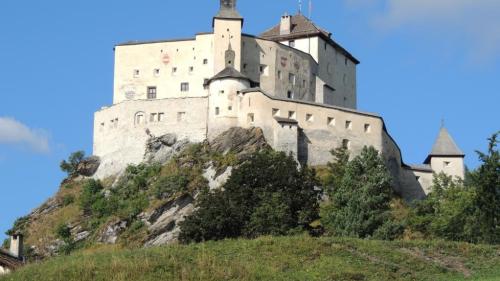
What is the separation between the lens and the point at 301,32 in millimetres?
91250

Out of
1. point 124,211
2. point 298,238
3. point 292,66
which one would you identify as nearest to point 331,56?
point 292,66

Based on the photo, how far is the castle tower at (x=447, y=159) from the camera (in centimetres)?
8519

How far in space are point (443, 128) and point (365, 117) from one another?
10.8 meters

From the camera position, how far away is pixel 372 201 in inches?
2275

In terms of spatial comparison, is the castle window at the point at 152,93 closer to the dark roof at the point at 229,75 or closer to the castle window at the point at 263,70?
the dark roof at the point at 229,75

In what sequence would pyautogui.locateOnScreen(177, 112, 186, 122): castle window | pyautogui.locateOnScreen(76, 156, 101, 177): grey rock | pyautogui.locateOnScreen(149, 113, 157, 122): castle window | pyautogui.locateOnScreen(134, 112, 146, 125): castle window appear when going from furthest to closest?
1. pyautogui.locateOnScreen(76, 156, 101, 177): grey rock
2. pyautogui.locateOnScreen(134, 112, 146, 125): castle window
3. pyautogui.locateOnScreen(149, 113, 157, 122): castle window
4. pyautogui.locateOnScreen(177, 112, 186, 122): castle window

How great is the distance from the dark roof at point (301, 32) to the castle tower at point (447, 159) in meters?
13.5

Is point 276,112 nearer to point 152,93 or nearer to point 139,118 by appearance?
point 139,118

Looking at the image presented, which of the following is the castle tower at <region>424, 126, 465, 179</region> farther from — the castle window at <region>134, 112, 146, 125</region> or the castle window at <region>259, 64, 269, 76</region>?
the castle window at <region>134, 112, 146, 125</region>

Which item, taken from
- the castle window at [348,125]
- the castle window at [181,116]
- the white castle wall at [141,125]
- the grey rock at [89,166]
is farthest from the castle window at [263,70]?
the grey rock at [89,166]

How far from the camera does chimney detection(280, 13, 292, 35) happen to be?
92250 mm

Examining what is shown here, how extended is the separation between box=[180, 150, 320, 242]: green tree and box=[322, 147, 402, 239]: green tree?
1545 mm

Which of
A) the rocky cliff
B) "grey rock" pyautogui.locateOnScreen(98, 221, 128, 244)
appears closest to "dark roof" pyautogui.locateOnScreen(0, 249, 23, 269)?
the rocky cliff

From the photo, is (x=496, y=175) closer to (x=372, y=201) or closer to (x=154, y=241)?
(x=372, y=201)
